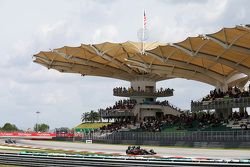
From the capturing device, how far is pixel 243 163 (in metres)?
20.6

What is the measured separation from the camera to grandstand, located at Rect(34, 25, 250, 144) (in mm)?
54272

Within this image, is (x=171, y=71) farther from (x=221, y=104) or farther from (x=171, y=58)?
(x=221, y=104)

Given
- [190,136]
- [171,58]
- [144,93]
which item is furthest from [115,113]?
[190,136]

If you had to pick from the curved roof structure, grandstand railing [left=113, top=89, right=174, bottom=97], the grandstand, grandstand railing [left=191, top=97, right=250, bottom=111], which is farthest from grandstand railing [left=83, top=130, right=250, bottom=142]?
grandstand railing [left=113, top=89, right=174, bottom=97]

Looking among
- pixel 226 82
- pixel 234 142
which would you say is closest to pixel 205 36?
pixel 234 142

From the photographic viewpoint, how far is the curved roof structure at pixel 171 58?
50.0m

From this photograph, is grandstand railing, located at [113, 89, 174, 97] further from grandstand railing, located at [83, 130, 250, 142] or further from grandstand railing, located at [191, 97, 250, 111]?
grandstand railing, located at [191, 97, 250, 111]

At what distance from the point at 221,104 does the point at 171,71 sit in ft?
44.3

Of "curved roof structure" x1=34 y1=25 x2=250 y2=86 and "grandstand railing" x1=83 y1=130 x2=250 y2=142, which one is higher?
"curved roof structure" x1=34 y1=25 x2=250 y2=86

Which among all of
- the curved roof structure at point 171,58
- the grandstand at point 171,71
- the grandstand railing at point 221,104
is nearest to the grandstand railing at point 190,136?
the grandstand at point 171,71

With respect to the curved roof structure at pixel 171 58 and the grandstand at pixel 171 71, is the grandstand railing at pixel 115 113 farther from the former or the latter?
the curved roof structure at pixel 171 58

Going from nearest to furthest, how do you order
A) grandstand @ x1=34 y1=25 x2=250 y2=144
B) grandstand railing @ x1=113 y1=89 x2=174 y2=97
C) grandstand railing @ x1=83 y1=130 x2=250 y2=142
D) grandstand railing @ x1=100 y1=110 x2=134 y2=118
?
grandstand railing @ x1=83 y1=130 x2=250 y2=142 → grandstand @ x1=34 y1=25 x2=250 y2=144 → grandstand railing @ x1=100 y1=110 x2=134 y2=118 → grandstand railing @ x1=113 y1=89 x2=174 y2=97

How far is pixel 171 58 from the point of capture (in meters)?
62.2

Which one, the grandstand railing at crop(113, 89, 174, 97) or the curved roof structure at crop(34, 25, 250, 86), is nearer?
the curved roof structure at crop(34, 25, 250, 86)
